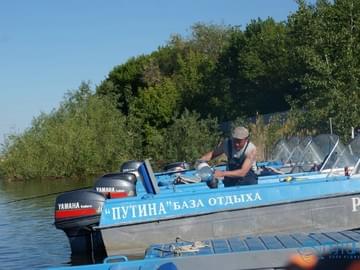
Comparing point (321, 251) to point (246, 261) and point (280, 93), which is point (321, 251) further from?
point (280, 93)

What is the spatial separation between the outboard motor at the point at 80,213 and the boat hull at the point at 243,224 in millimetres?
1072

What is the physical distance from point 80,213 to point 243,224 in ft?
8.59

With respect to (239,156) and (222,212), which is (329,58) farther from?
(222,212)

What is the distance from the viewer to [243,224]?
9594mm

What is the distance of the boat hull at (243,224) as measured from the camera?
9.43 meters

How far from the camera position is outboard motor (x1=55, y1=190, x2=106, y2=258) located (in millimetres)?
10477

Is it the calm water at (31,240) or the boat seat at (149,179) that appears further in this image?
the calm water at (31,240)

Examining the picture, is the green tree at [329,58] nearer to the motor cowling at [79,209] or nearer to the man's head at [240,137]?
the man's head at [240,137]

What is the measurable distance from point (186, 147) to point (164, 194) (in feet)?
73.4

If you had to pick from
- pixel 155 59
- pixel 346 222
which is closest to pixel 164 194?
pixel 346 222

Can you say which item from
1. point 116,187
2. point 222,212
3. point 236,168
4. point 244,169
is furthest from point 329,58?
point 222,212

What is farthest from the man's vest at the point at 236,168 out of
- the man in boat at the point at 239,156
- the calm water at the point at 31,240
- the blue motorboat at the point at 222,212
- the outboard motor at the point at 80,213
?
the calm water at the point at 31,240

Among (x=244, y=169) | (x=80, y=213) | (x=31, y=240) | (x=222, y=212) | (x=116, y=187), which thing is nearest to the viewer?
(x=222, y=212)

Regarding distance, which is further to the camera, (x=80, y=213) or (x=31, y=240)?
(x=31, y=240)
